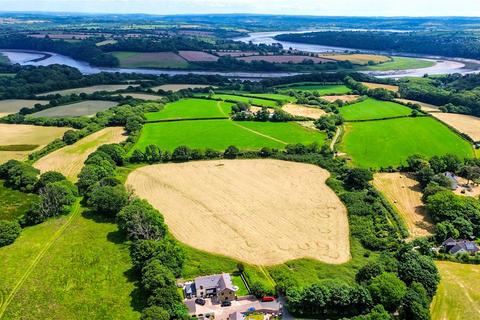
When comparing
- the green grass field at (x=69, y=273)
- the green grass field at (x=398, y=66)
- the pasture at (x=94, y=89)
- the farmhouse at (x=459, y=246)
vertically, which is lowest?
the green grass field at (x=69, y=273)

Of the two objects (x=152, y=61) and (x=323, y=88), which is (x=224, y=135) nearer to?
(x=323, y=88)

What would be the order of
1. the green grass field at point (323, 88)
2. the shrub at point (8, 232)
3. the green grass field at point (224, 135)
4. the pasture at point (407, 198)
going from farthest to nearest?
1. the green grass field at point (323, 88)
2. the green grass field at point (224, 135)
3. the pasture at point (407, 198)
4. the shrub at point (8, 232)

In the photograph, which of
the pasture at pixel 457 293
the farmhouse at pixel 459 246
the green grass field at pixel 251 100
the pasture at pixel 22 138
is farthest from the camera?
the green grass field at pixel 251 100

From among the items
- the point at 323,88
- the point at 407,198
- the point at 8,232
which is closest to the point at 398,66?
the point at 323,88

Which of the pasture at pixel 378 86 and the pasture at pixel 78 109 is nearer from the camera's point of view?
the pasture at pixel 78 109

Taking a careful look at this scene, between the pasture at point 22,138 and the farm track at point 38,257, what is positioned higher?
the pasture at point 22,138

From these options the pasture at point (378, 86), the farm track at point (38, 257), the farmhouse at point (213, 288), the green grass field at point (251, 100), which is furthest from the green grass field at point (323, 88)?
the farmhouse at point (213, 288)

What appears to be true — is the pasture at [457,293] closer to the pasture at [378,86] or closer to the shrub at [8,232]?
the shrub at [8,232]

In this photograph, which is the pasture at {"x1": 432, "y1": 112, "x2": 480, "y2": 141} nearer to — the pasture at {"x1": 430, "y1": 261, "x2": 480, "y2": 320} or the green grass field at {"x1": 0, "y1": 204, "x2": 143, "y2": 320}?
the pasture at {"x1": 430, "y1": 261, "x2": 480, "y2": 320}
